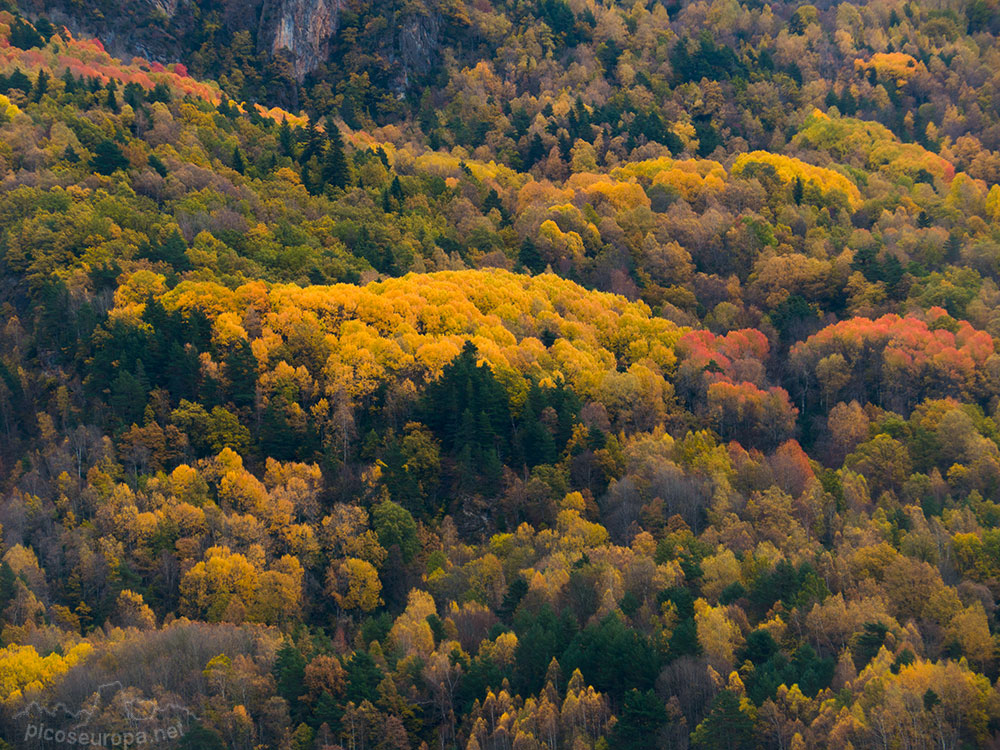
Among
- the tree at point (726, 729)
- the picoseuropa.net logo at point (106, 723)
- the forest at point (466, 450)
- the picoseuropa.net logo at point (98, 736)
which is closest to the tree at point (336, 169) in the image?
the forest at point (466, 450)

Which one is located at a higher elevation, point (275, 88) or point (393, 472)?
point (275, 88)

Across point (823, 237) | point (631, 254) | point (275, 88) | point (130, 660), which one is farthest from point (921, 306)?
point (275, 88)

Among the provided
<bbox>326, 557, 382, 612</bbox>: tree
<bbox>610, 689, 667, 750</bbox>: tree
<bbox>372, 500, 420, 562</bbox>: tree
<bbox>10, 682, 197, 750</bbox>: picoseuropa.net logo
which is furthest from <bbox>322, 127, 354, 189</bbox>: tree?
<bbox>610, 689, 667, 750</bbox>: tree

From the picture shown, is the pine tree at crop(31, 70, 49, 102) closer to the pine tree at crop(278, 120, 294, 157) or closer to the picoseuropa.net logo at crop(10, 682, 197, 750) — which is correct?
the pine tree at crop(278, 120, 294, 157)

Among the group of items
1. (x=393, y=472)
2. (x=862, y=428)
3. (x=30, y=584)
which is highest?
(x=862, y=428)

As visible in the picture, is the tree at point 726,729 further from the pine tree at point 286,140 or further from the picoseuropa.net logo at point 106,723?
the pine tree at point 286,140

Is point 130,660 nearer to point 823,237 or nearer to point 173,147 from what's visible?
point 173,147
